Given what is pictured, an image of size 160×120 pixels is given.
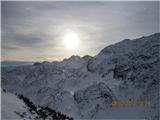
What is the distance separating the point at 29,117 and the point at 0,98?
11.5 ft

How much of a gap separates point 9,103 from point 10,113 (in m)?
3.79

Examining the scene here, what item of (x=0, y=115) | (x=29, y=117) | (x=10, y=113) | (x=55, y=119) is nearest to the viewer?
(x=0, y=115)

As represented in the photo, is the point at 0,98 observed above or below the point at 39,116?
above

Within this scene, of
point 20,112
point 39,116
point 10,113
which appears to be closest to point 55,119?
point 39,116

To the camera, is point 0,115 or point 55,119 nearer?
point 0,115

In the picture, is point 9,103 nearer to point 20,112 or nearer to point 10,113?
point 20,112

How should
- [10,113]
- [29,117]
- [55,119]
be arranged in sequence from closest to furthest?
1. [10,113]
2. [29,117]
3. [55,119]

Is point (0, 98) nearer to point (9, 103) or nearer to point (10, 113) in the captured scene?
point (9, 103)

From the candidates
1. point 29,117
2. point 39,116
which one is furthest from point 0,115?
point 39,116

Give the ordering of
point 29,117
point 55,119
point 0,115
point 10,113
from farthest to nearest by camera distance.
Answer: point 55,119 → point 29,117 → point 10,113 → point 0,115

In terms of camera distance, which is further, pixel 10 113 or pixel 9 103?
pixel 9 103

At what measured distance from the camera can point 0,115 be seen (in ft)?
79.0

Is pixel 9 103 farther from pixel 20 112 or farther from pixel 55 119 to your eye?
pixel 55 119

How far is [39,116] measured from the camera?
29609mm
